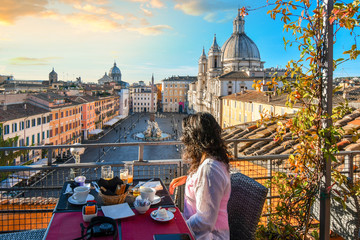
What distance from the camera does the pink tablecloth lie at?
174 cm

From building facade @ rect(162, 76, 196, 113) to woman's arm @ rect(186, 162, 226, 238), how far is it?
274 ft

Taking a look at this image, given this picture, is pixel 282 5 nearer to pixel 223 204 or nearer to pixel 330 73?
pixel 330 73

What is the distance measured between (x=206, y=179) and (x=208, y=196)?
11 cm

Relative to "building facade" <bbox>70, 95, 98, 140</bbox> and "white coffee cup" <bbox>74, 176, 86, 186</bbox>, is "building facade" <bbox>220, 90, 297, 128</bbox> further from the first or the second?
"building facade" <bbox>70, 95, 98, 140</bbox>

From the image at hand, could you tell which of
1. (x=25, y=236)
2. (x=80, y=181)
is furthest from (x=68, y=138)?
(x=80, y=181)

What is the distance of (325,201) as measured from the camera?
210 cm

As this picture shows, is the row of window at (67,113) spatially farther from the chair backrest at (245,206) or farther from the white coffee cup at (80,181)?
the chair backrest at (245,206)

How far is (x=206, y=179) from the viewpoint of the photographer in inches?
78.0

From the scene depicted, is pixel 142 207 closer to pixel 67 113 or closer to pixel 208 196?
pixel 208 196

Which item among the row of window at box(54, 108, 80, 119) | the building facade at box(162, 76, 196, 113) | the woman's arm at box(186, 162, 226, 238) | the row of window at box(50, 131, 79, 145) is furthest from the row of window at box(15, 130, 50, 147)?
the building facade at box(162, 76, 196, 113)

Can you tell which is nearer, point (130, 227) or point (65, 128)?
point (130, 227)

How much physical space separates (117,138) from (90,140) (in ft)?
11.5

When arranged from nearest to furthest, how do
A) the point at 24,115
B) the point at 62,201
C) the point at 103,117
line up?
the point at 62,201 < the point at 24,115 < the point at 103,117

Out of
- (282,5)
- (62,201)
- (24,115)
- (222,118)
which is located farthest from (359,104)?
(222,118)
